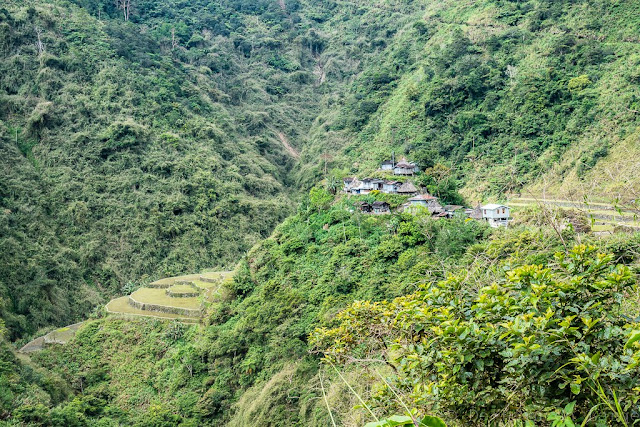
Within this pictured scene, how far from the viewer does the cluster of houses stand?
15.9 meters

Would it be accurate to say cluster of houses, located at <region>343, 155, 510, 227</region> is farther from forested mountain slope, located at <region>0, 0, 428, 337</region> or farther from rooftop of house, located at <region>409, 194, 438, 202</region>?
forested mountain slope, located at <region>0, 0, 428, 337</region>

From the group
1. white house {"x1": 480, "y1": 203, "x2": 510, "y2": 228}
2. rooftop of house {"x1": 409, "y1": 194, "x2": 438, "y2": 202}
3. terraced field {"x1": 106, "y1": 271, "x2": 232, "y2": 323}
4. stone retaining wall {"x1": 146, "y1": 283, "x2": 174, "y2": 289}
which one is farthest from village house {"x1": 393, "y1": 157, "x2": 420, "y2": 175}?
stone retaining wall {"x1": 146, "y1": 283, "x2": 174, "y2": 289}

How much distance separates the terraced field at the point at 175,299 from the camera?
838 inches

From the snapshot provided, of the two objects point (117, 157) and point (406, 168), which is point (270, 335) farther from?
point (117, 157)

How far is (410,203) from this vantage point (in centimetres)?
1870

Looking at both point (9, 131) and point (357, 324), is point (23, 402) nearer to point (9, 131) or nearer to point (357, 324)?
point (357, 324)

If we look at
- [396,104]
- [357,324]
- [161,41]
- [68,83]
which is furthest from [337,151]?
[357,324]

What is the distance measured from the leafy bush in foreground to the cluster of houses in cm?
1333

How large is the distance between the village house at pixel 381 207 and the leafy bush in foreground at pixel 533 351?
15.7 meters

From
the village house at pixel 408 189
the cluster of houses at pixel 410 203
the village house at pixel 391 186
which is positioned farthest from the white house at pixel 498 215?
the village house at pixel 391 186

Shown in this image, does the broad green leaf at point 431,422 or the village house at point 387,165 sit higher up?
the broad green leaf at point 431,422

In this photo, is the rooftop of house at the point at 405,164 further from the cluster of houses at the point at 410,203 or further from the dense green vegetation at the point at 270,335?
the dense green vegetation at the point at 270,335

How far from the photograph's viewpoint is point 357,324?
448 centimetres

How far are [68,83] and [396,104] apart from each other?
24.8 metres
